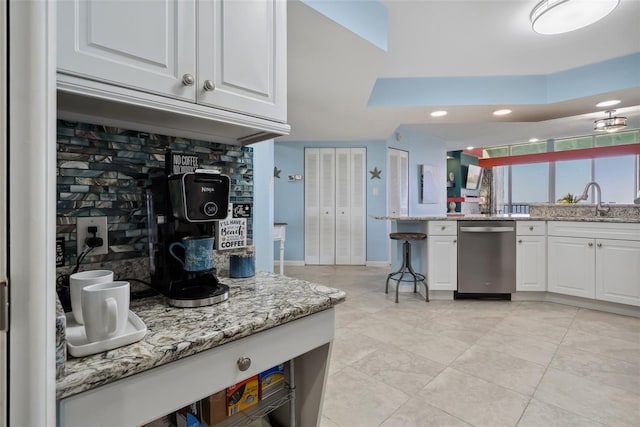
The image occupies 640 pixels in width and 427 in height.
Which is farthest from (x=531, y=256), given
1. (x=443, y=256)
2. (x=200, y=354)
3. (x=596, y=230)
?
(x=200, y=354)

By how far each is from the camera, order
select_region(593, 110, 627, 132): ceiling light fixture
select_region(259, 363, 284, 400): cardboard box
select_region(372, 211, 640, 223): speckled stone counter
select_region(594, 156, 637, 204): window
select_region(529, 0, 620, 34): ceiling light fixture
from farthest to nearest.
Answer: select_region(594, 156, 637, 204): window, select_region(593, 110, 627, 132): ceiling light fixture, select_region(372, 211, 640, 223): speckled stone counter, select_region(529, 0, 620, 34): ceiling light fixture, select_region(259, 363, 284, 400): cardboard box

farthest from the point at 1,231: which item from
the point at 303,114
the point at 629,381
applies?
the point at 303,114

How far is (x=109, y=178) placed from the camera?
101 centimetres

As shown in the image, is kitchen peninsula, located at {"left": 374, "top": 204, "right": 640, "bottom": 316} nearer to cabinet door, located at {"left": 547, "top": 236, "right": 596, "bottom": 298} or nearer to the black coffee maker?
cabinet door, located at {"left": 547, "top": 236, "right": 596, "bottom": 298}

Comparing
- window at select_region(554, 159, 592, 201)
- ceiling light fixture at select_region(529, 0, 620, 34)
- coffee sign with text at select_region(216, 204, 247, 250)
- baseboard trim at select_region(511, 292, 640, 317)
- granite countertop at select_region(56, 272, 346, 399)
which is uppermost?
ceiling light fixture at select_region(529, 0, 620, 34)

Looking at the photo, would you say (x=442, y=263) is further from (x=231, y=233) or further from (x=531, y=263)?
(x=231, y=233)

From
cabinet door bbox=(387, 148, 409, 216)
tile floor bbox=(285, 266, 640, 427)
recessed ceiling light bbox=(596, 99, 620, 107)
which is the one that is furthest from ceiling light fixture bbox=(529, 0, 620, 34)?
cabinet door bbox=(387, 148, 409, 216)

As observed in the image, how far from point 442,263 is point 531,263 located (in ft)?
3.06

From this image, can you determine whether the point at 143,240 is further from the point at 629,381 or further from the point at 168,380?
the point at 629,381

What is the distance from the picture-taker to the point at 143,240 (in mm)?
1091

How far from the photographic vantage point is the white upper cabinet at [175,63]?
705 mm

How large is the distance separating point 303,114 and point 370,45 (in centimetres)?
181

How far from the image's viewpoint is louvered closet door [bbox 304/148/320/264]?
544 centimetres

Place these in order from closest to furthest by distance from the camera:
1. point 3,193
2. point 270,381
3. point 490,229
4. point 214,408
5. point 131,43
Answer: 1. point 3,193
2. point 131,43
3. point 214,408
4. point 270,381
5. point 490,229
